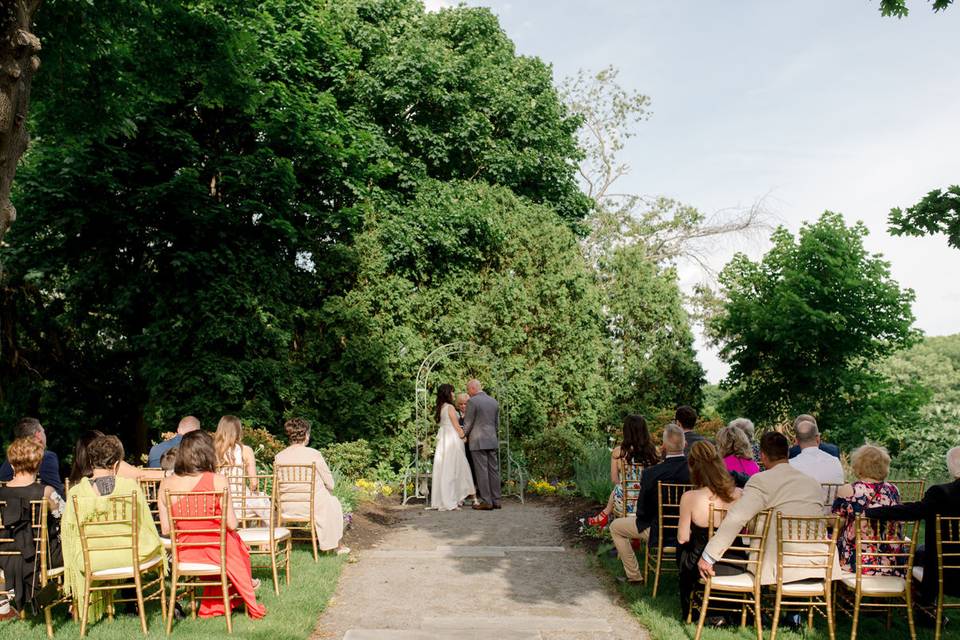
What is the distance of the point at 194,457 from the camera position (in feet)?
20.0

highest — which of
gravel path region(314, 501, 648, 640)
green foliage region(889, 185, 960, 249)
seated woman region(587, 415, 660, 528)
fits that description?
green foliage region(889, 185, 960, 249)

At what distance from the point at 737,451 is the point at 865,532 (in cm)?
166

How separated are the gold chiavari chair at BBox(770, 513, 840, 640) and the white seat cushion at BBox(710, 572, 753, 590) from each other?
0.21 meters

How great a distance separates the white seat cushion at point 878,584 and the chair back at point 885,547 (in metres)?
0.08

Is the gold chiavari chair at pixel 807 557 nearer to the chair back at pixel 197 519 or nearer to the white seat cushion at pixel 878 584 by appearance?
the white seat cushion at pixel 878 584

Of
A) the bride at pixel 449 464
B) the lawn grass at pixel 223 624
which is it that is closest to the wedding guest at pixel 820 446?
the lawn grass at pixel 223 624

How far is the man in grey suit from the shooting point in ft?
41.8

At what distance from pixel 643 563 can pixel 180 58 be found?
9017 millimetres

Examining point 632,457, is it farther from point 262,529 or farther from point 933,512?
point 262,529

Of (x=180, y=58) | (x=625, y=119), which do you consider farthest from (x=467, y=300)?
(x=625, y=119)

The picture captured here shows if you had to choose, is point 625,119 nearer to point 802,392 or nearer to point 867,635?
point 802,392

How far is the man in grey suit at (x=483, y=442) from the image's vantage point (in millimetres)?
12742

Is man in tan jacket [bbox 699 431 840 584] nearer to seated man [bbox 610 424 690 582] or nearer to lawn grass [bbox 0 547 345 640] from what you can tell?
seated man [bbox 610 424 690 582]

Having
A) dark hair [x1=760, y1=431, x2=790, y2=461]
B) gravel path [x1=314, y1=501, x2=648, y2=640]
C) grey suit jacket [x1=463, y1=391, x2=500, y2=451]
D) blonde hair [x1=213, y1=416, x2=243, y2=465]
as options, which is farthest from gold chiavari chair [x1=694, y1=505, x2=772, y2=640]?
grey suit jacket [x1=463, y1=391, x2=500, y2=451]
